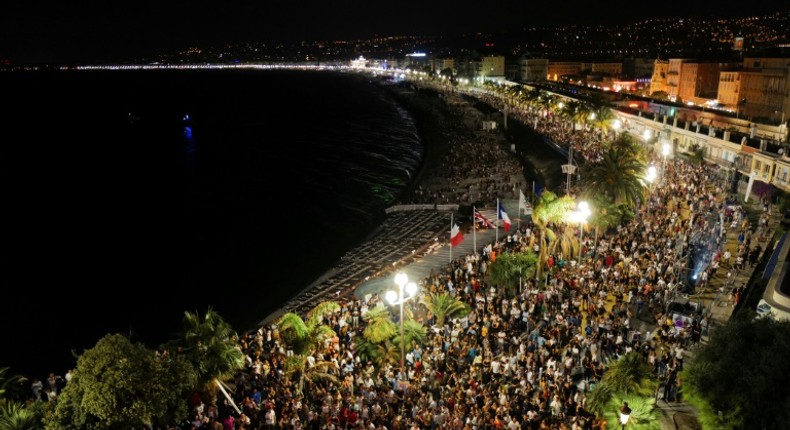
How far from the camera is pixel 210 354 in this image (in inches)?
610

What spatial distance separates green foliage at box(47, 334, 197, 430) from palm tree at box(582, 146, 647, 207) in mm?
21429

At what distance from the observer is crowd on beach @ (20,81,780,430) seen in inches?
579

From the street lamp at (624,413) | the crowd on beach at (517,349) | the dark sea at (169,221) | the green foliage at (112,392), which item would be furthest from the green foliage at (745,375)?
the dark sea at (169,221)

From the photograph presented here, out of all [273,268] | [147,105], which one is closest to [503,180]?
[273,268]

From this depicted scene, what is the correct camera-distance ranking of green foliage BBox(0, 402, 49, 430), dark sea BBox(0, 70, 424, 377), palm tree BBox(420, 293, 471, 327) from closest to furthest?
1. green foliage BBox(0, 402, 49, 430)
2. palm tree BBox(420, 293, 471, 327)
3. dark sea BBox(0, 70, 424, 377)

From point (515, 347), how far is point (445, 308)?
11.4 ft

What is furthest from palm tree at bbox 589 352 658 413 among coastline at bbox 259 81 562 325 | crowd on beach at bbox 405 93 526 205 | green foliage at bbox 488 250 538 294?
crowd on beach at bbox 405 93 526 205

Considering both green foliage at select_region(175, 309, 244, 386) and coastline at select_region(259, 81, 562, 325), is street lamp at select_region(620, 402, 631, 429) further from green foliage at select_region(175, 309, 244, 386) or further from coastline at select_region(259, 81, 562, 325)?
coastline at select_region(259, 81, 562, 325)

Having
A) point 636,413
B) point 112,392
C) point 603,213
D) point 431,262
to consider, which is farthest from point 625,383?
point 431,262

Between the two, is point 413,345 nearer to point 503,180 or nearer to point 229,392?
point 229,392

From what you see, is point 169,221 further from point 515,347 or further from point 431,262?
point 515,347

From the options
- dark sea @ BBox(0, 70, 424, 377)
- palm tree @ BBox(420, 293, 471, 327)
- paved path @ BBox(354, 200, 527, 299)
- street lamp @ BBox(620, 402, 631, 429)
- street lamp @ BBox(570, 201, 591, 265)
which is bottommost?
dark sea @ BBox(0, 70, 424, 377)

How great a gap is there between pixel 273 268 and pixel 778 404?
29.9m

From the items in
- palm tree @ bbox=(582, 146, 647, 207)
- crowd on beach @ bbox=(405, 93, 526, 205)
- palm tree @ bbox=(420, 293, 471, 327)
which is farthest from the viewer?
crowd on beach @ bbox=(405, 93, 526, 205)
